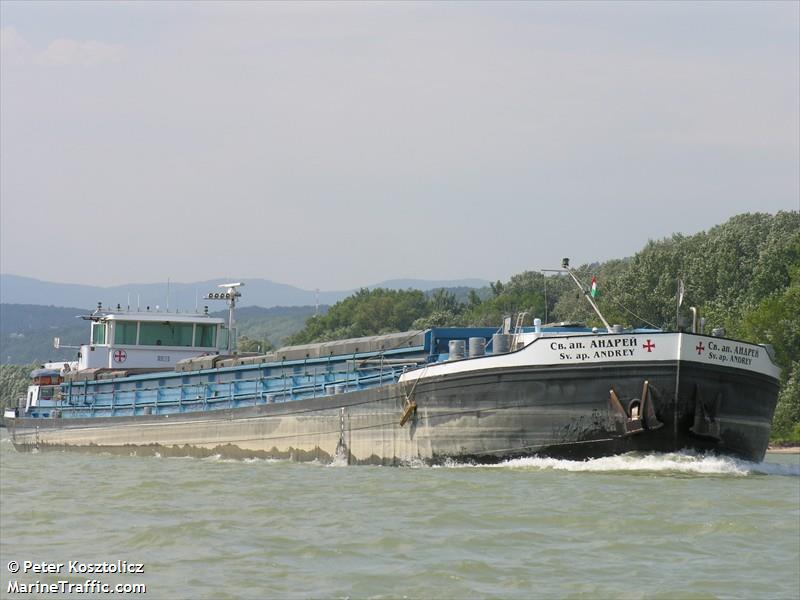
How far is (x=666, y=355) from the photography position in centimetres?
2591

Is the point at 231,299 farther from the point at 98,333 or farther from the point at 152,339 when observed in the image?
the point at 98,333

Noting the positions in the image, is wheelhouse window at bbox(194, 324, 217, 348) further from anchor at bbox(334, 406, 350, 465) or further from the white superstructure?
anchor at bbox(334, 406, 350, 465)

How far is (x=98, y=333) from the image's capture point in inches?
1874

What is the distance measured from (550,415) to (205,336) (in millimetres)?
22380

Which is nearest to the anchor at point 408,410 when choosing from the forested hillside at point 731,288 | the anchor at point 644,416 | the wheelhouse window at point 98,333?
the anchor at point 644,416

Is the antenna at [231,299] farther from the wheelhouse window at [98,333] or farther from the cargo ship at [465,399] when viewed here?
the cargo ship at [465,399]

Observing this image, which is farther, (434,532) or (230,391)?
(230,391)

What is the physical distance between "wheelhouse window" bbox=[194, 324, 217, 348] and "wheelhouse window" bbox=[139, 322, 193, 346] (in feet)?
0.81

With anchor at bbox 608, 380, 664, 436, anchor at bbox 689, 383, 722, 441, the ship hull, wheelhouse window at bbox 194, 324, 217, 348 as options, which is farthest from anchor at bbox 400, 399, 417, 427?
wheelhouse window at bbox 194, 324, 217, 348

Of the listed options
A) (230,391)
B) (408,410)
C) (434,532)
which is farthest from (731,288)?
(434,532)

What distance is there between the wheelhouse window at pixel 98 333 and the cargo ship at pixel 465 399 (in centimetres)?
408

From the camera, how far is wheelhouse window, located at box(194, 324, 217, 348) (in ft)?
153

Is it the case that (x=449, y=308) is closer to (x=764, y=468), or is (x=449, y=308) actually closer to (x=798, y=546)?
(x=764, y=468)

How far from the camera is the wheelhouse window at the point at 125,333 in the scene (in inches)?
1831
